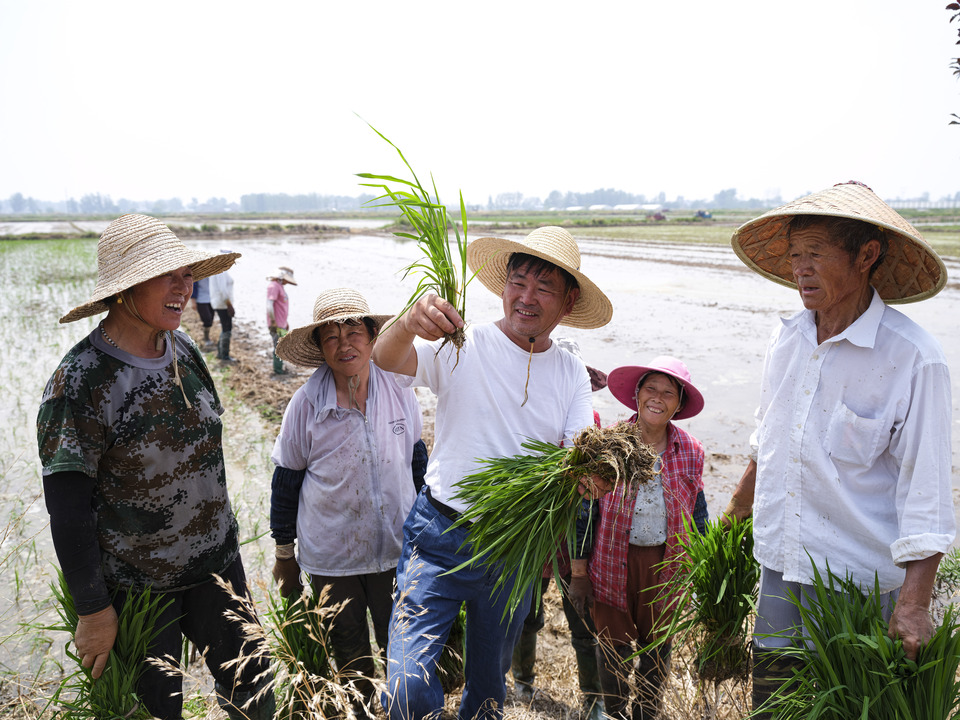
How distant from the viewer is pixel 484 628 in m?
2.18

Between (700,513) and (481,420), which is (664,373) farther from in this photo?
(481,420)

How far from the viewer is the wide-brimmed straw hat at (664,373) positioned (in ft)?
8.53

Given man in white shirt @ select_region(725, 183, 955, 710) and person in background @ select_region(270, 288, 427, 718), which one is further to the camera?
person in background @ select_region(270, 288, 427, 718)

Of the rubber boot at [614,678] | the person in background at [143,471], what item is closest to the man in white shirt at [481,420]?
the rubber boot at [614,678]

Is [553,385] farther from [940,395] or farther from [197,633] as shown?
[197,633]

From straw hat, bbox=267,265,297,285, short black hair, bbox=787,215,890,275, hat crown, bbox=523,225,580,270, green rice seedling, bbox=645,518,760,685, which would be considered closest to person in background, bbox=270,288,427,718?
hat crown, bbox=523,225,580,270

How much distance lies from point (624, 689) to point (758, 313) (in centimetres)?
1120

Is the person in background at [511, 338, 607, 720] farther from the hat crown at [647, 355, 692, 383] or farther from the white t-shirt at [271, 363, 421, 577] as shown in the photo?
the white t-shirt at [271, 363, 421, 577]

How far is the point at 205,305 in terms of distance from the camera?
1017 centimetres

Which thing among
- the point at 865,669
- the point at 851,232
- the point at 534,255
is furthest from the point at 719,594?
the point at 534,255

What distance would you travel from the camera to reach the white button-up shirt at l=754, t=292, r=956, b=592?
65.1 inches

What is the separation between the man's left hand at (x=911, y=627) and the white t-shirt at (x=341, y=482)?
177cm

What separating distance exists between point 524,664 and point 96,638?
1.87m

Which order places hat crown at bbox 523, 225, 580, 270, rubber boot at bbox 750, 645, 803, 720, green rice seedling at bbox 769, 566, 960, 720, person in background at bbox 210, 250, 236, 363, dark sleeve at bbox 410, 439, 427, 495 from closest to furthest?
1. green rice seedling at bbox 769, 566, 960, 720
2. rubber boot at bbox 750, 645, 803, 720
3. hat crown at bbox 523, 225, 580, 270
4. dark sleeve at bbox 410, 439, 427, 495
5. person in background at bbox 210, 250, 236, 363
